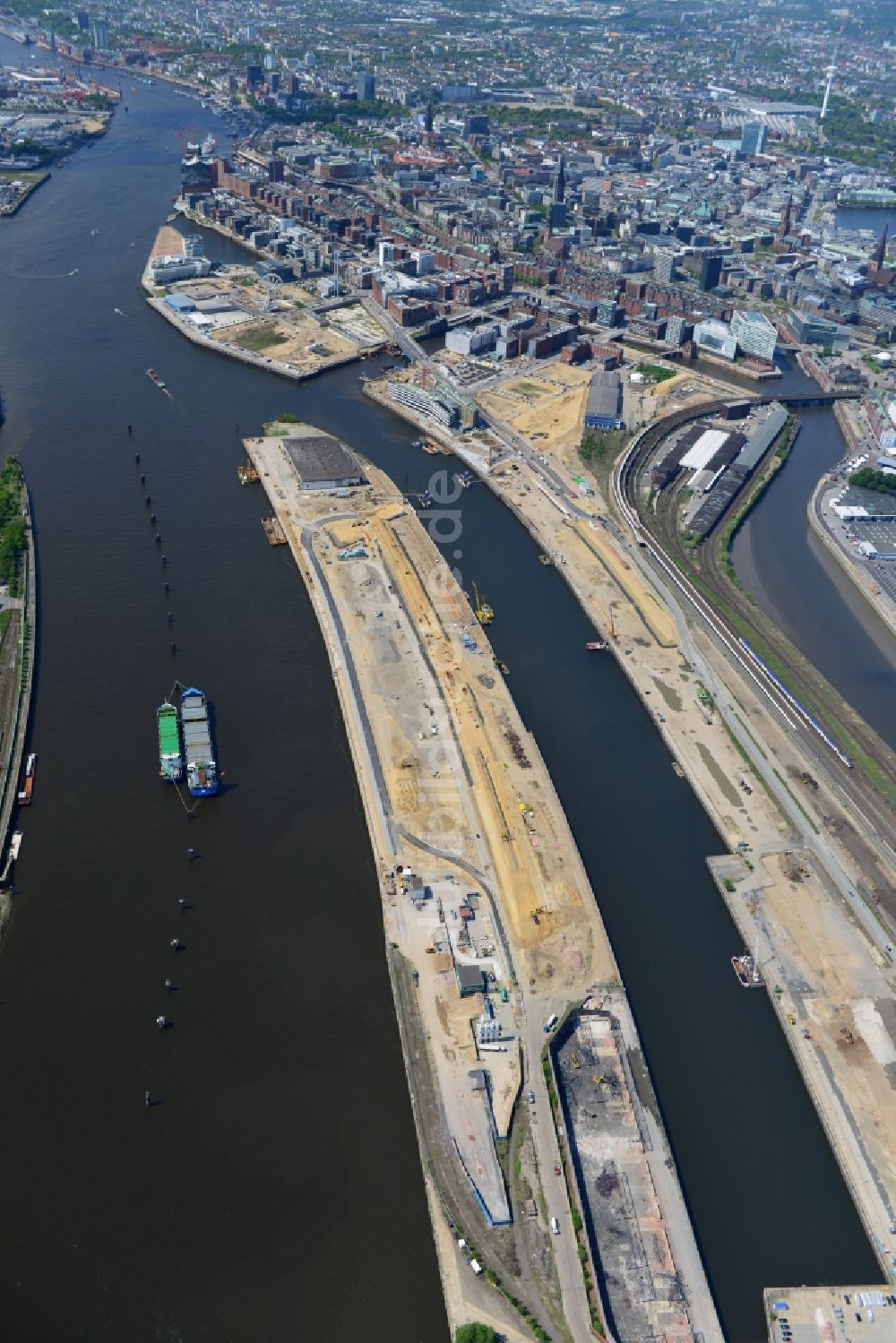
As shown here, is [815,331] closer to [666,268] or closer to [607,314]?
[607,314]

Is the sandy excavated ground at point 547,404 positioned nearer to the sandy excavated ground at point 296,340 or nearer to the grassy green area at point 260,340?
the sandy excavated ground at point 296,340

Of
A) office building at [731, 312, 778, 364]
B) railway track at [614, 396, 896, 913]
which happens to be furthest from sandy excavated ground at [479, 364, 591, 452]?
office building at [731, 312, 778, 364]

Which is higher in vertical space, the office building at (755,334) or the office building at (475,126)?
the office building at (475,126)

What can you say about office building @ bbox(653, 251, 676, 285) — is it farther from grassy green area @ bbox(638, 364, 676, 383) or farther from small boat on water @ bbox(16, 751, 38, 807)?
small boat on water @ bbox(16, 751, 38, 807)

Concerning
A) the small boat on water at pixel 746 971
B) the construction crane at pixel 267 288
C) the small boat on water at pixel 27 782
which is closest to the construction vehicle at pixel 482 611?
the small boat on water at pixel 27 782

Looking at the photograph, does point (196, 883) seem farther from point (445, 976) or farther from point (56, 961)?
point (445, 976)

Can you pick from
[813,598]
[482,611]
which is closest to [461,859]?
[482,611]
